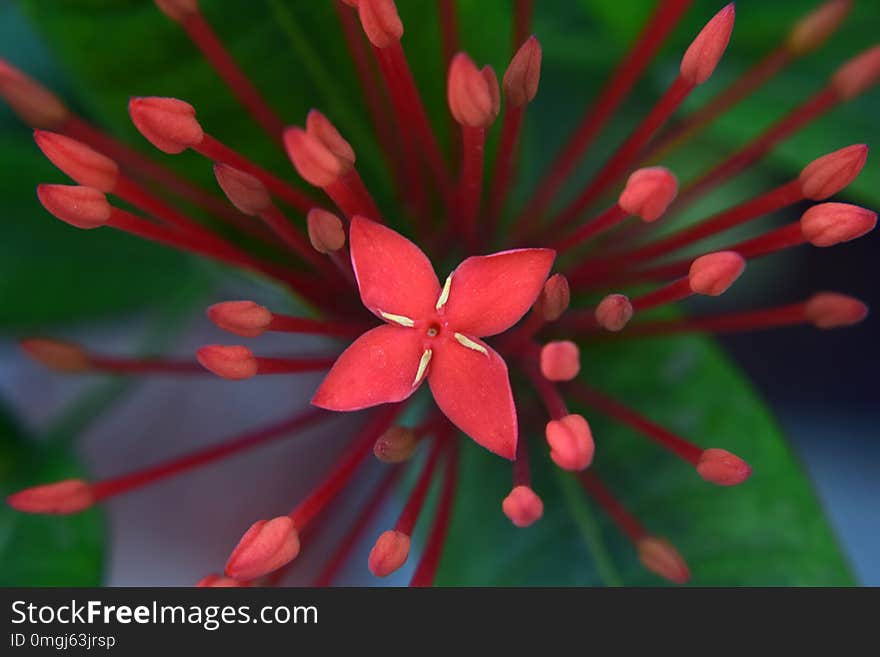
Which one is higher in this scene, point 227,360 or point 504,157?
point 504,157

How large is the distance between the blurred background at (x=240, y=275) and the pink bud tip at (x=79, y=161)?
111 millimetres

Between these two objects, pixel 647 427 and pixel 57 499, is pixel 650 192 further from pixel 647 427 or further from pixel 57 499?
pixel 57 499

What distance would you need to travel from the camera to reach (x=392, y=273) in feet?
1.35

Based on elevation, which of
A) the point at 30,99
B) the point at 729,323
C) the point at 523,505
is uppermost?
the point at 30,99

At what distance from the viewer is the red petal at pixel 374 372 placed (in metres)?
0.40

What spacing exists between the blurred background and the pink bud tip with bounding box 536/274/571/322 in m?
0.19

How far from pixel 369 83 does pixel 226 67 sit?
0.25ft

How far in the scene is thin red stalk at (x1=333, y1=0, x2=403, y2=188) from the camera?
0.48 m

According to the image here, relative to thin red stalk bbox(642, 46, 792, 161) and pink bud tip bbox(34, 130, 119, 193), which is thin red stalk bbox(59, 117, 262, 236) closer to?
pink bud tip bbox(34, 130, 119, 193)

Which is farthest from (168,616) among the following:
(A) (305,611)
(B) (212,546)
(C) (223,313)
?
(B) (212,546)

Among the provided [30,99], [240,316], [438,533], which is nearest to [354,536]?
[438,533]

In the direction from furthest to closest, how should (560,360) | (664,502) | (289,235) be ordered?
(664,502) < (289,235) < (560,360)

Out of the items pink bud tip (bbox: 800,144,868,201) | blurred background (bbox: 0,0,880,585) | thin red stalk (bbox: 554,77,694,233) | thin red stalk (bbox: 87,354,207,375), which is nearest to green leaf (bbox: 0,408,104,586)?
blurred background (bbox: 0,0,880,585)

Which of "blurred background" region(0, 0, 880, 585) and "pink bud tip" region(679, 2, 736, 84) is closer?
"pink bud tip" region(679, 2, 736, 84)
